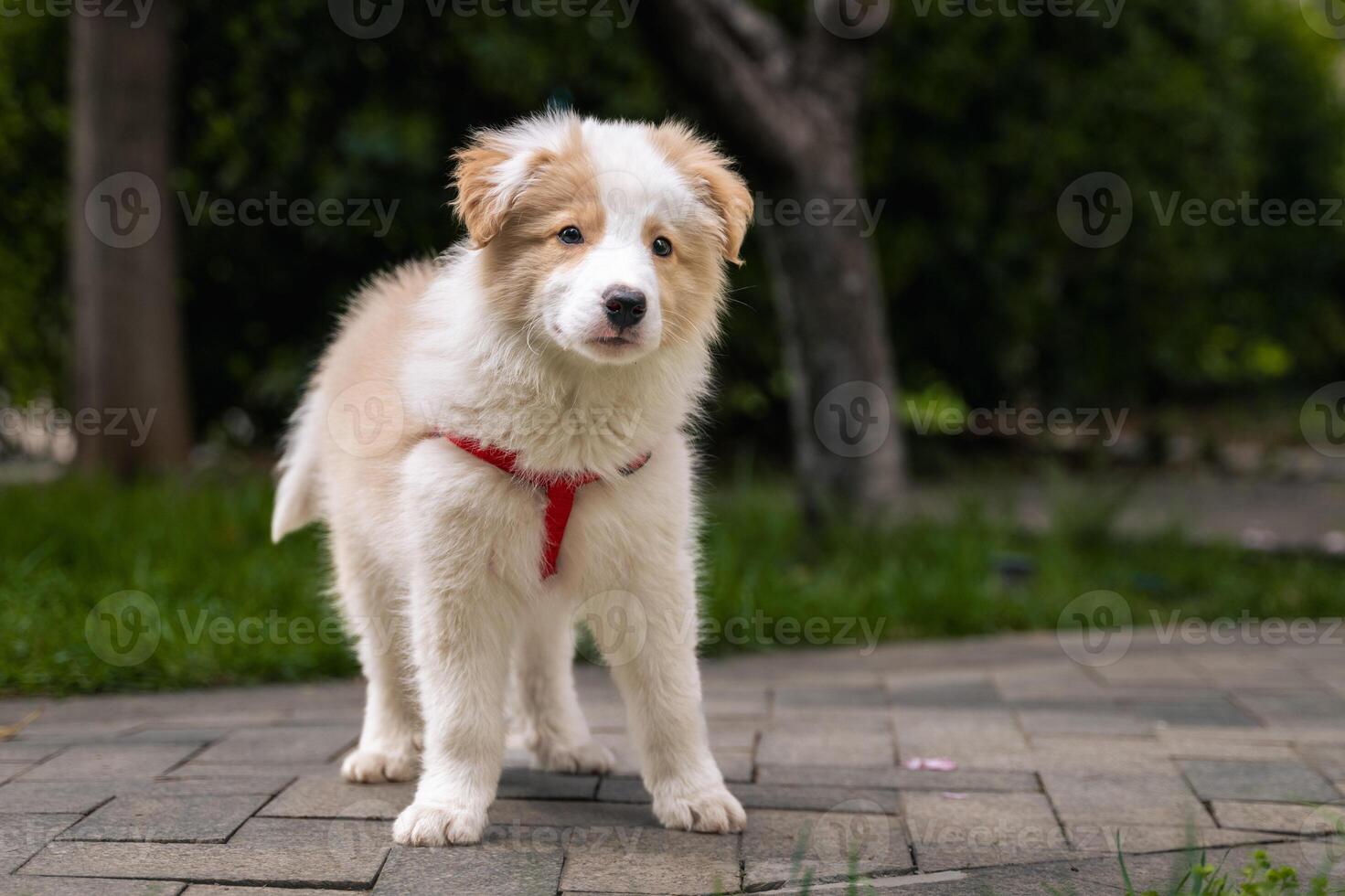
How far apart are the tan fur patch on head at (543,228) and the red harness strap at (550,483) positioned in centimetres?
33

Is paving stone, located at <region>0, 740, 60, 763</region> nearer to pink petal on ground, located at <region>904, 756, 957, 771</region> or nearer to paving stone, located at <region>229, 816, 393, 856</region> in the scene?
paving stone, located at <region>229, 816, 393, 856</region>

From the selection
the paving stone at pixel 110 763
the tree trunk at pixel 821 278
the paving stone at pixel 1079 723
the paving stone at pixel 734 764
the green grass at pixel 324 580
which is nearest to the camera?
the paving stone at pixel 110 763

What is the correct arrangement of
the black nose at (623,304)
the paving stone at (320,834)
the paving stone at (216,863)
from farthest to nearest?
the paving stone at (320,834), the black nose at (623,304), the paving stone at (216,863)

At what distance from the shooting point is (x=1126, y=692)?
5.00 meters

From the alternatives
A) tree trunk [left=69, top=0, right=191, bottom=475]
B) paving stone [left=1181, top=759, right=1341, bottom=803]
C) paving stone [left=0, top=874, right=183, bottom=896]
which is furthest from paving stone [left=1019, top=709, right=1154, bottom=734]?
tree trunk [left=69, top=0, right=191, bottom=475]

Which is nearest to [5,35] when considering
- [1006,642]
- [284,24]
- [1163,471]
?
[284,24]

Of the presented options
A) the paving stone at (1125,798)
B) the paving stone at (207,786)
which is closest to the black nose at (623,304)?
the paving stone at (207,786)

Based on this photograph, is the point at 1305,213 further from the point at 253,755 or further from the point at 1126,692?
the point at 253,755

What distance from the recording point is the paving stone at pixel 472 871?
2795 mm

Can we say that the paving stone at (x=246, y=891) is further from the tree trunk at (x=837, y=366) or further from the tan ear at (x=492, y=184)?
the tree trunk at (x=837, y=366)

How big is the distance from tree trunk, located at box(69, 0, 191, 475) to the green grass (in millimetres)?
618

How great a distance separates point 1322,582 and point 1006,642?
85.5 inches

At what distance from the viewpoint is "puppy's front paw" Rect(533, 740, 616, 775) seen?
3867mm

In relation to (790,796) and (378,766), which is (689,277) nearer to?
(790,796)
